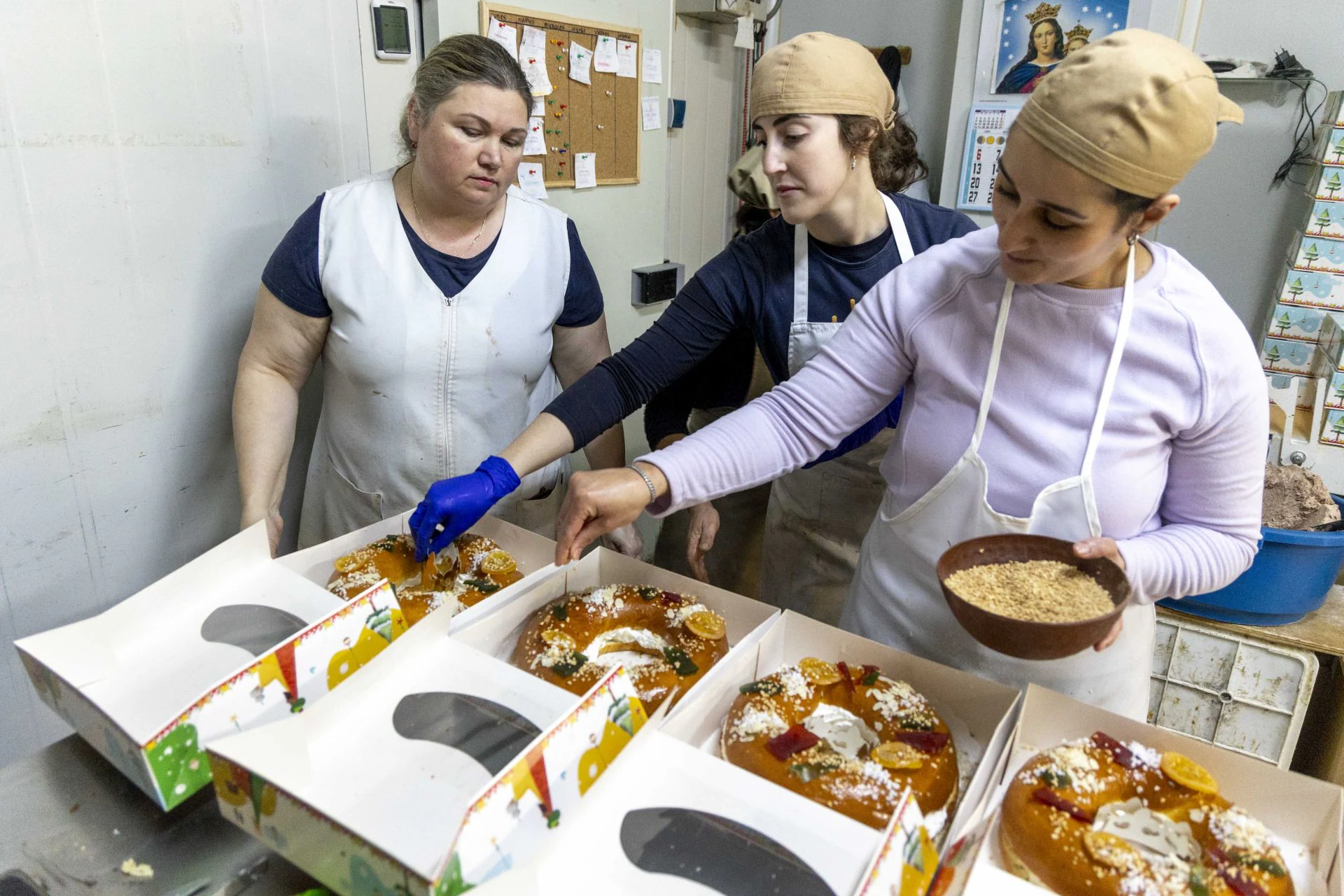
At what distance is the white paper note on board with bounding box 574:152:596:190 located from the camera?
254 centimetres

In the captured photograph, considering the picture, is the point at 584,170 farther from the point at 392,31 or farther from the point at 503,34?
the point at 392,31

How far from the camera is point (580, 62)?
2457 mm

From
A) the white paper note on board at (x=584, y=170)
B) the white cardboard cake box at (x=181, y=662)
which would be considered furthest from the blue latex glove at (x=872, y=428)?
the white paper note on board at (x=584, y=170)

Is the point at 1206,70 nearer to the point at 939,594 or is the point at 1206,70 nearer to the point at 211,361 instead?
the point at 939,594

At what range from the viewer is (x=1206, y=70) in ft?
3.04

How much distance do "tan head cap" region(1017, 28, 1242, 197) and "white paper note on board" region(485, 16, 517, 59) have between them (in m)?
1.59

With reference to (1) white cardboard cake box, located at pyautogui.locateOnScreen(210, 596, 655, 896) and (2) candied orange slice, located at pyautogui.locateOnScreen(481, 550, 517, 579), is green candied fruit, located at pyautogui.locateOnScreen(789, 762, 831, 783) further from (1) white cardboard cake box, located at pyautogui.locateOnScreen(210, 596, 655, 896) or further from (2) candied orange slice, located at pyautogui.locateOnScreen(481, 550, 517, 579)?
(2) candied orange slice, located at pyautogui.locateOnScreen(481, 550, 517, 579)

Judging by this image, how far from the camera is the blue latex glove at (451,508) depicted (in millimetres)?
1312

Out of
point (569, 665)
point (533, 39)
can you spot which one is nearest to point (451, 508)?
point (569, 665)

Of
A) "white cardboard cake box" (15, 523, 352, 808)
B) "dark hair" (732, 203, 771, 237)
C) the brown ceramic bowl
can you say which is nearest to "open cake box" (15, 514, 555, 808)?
"white cardboard cake box" (15, 523, 352, 808)

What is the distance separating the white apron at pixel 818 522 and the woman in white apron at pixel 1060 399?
1.22ft

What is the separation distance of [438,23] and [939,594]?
1728 mm

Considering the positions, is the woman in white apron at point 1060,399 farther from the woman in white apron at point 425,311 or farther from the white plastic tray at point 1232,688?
the white plastic tray at point 1232,688

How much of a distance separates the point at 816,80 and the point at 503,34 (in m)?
1.12
